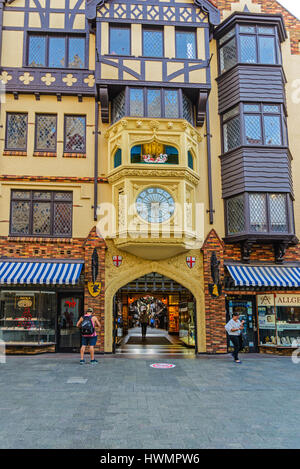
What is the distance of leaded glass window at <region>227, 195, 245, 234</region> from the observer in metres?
13.9

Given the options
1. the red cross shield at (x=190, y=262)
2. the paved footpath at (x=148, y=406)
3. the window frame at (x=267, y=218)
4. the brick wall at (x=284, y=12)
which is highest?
the brick wall at (x=284, y=12)

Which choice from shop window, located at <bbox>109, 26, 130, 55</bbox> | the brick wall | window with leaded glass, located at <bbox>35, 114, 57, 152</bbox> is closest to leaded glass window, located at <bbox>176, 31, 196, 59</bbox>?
→ shop window, located at <bbox>109, 26, 130, 55</bbox>

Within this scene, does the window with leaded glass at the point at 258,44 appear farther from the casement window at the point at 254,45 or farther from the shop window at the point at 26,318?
the shop window at the point at 26,318

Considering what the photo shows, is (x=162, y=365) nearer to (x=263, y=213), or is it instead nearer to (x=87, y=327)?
(x=87, y=327)

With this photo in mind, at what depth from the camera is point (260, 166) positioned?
14000 millimetres

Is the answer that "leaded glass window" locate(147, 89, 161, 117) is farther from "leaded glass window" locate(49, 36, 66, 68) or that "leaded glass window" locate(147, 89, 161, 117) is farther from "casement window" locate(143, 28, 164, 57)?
"leaded glass window" locate(49, 36, 66, 68)

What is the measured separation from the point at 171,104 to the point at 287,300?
8.46m

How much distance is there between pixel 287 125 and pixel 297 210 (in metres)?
3.56

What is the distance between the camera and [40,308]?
44.0 feet

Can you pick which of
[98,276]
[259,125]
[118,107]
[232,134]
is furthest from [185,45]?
[98,276]

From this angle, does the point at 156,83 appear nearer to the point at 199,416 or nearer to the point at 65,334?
the point at 65,334

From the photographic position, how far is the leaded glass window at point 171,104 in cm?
1408

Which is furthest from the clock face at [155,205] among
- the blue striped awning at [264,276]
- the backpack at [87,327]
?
the backpack at [87,327]

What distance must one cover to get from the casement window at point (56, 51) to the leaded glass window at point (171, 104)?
3.62m
